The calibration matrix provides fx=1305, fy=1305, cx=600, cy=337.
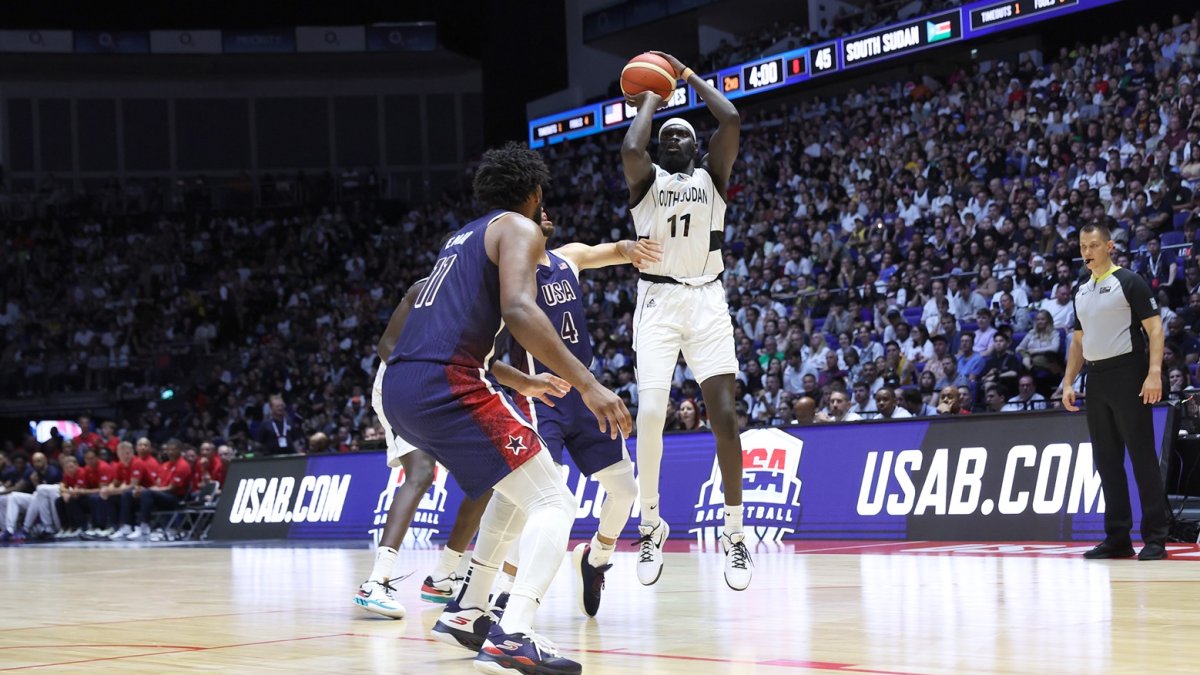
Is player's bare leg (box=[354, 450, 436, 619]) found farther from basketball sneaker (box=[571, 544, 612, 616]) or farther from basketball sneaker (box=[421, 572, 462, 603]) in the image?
basketball sneaker (box=[571, 544, 612, 616])

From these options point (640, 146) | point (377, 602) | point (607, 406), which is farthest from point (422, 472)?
point (607, 406)

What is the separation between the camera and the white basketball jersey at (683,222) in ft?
22.3

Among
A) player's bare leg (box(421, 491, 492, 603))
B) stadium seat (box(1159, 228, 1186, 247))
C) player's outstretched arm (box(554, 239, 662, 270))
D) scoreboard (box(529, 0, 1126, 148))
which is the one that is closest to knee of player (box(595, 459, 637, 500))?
player's bare leg (box(421, 491, 492, 603))

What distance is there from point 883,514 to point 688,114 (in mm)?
18087

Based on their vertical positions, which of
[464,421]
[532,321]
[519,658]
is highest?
[532,321]

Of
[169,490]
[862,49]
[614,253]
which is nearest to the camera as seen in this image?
[614,253]

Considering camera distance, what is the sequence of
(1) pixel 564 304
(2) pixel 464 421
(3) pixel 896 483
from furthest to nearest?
(3) pixel 896 483 → (1) pixel 564 304 → (2) pixel 464 421

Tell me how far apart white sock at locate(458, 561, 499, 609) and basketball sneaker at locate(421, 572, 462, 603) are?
1.78 meters

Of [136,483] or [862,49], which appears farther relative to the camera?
[862,49]

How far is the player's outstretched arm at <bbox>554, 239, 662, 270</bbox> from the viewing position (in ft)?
20.0

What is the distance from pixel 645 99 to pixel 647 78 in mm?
114

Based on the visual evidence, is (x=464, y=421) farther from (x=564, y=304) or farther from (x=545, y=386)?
(x=564, y=304)

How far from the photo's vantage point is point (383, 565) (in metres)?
6.45

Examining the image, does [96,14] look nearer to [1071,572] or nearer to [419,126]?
[419,126]
